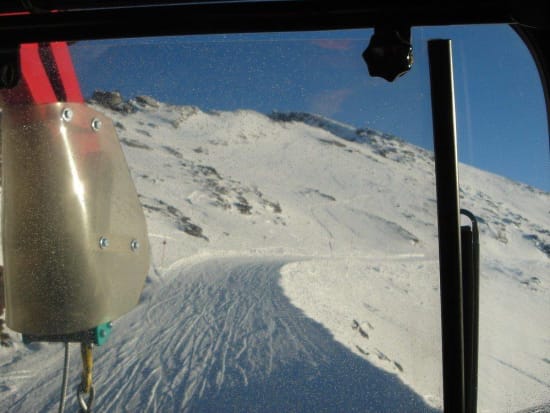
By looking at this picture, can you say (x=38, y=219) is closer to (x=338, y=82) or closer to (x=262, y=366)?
(x=262, y=366)

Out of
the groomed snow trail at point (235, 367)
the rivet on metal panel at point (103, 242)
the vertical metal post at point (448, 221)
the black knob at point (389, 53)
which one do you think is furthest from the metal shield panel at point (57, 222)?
the vertical metal post at point (448, 221)

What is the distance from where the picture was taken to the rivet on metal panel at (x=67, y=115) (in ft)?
4.25

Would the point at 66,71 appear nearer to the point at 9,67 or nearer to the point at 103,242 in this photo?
→ the point at 9,67

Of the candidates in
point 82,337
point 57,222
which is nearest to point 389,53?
point 57,222

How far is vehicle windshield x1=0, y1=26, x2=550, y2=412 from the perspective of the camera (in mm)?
1305

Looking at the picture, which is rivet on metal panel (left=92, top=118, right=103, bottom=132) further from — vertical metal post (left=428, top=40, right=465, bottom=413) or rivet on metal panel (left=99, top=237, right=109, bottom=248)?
vertical metal post (left=428, top=40, right=465, bottom=413)

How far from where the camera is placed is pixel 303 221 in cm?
134

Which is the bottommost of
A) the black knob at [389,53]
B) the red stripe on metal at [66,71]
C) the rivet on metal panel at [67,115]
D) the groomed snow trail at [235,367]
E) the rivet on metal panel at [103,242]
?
the groomed snow trail at [235,367]

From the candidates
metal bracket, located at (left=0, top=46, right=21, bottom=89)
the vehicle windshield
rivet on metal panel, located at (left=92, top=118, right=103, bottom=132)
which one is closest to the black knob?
the vehicle windshield

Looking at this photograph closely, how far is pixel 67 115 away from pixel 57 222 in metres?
0.25

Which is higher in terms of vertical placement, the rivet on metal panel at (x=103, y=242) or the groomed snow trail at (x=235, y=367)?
the rivet on metal panel at (x=103, y=242)

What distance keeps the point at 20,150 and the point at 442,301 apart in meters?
1.02

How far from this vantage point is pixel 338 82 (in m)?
1.38

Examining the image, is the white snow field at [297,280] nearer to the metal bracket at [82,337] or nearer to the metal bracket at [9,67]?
the metal bracket at [82,337]
